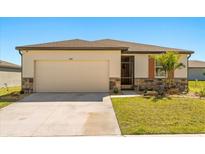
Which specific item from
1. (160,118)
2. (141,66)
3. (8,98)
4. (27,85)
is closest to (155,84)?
(141,66)

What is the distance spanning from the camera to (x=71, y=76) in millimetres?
15617

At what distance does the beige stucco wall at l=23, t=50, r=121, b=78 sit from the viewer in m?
15.4

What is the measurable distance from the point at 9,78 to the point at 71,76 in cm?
1403

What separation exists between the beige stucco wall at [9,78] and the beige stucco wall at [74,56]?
10142 millimetres

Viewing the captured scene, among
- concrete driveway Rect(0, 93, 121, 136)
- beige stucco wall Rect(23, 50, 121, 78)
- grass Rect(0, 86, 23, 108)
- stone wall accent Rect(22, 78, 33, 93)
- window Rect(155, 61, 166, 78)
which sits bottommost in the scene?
concrete driveway Rect(0, 93, 121, 136)

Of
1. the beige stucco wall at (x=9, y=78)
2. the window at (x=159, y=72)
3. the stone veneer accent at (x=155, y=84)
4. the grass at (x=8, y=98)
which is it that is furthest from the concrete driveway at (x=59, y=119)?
the beige stucco wall at (x=9, y=78)

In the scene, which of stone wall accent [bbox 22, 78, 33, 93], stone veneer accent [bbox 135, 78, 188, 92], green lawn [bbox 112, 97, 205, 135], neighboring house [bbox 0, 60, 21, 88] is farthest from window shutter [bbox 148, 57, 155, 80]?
neighboring house [bbox 0, 60, 21, 88]

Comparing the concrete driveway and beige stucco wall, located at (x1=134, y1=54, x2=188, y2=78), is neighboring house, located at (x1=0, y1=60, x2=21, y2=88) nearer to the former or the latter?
beige stucco wall, located at (x1=134, y1=54, x2=188, y2=78)

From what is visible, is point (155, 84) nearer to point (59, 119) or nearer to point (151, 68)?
point (151, 68)

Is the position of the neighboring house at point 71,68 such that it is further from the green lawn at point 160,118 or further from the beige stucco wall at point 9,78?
the beige stucco wall at point 9,78

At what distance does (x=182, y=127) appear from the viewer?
6.97m

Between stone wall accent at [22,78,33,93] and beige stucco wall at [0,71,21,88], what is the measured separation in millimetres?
9824

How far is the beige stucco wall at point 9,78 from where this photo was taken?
24.2m
